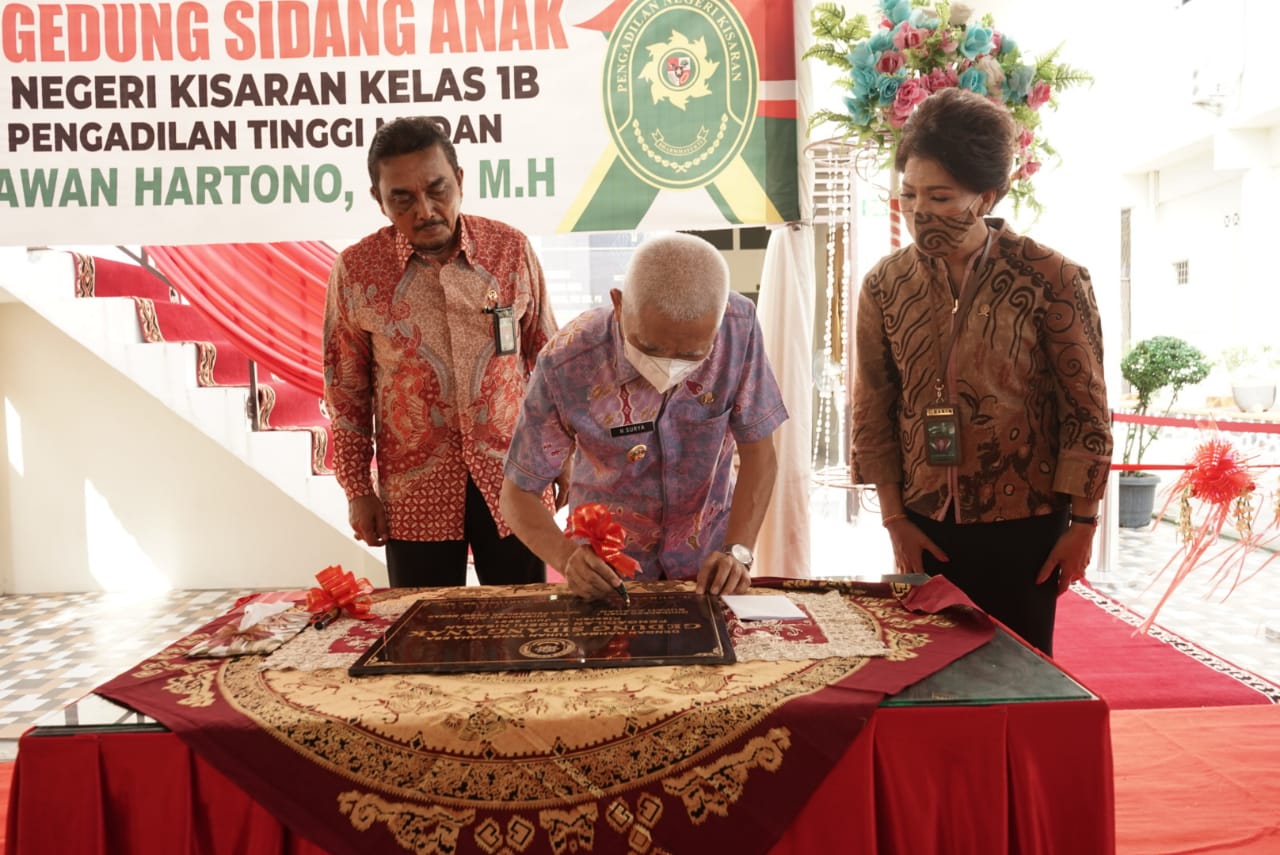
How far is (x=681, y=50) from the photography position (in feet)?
9.55

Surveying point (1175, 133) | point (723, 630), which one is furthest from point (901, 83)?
point (1175, 133)

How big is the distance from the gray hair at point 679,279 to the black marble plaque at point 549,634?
460mm

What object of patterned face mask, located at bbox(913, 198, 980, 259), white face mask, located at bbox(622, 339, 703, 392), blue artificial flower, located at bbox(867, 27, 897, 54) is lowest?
white face mask, located at bbox(622, 339, 703, 392)

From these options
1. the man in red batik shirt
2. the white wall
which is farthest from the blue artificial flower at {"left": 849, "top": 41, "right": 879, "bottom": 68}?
the white wall

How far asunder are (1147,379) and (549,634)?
6228 millimetres

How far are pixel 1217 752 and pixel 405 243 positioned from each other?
2.38 m

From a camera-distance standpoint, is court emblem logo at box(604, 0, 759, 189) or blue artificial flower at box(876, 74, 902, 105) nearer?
blue artificial flower at box(876, 74, 902, 105)

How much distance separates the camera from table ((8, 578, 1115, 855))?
1065 millimetres

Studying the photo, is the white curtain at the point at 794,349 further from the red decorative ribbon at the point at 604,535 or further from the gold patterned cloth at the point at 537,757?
the gold patterned cloth at the point at 537,757

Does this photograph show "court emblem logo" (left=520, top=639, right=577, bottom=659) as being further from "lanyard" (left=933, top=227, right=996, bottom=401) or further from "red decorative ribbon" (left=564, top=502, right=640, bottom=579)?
"lanyard" (left=933, top=227, right=996, bottom=401)

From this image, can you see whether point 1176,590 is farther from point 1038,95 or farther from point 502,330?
point 502,330

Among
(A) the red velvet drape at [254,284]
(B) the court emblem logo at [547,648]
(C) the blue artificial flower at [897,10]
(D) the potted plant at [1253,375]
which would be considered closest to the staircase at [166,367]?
(A) the red velvet drape at [254,284]

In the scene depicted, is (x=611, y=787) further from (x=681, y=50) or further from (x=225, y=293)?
(x=225, y=293)

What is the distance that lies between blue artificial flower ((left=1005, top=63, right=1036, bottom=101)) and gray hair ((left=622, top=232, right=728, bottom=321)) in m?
1.65
